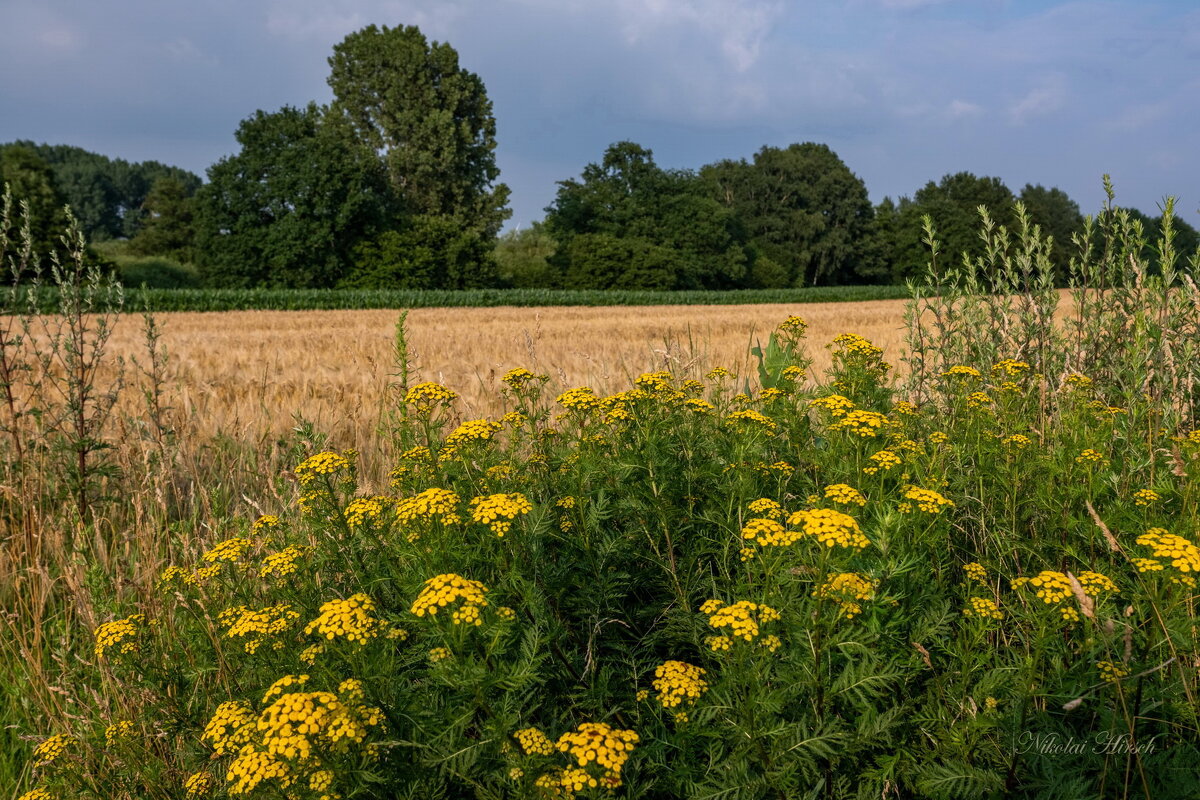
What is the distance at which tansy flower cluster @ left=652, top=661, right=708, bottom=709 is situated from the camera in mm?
1619

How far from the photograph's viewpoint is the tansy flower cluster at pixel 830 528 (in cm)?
156

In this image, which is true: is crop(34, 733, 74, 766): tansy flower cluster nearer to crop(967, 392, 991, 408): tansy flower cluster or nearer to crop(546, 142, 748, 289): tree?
crop(967, 392, 991, 408): tansy flower cluster

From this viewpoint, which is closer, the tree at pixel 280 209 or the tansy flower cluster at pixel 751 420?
the tansy flower cluster at pixel 751 420

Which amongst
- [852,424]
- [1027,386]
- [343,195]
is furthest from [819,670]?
[343,195]

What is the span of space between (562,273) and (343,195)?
21.4m

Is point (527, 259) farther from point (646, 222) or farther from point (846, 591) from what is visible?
point (846, 591)

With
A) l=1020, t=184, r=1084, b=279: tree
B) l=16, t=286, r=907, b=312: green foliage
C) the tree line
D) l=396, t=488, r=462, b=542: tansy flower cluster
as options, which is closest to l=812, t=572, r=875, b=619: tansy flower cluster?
l=396, t=488, r=462, b=542: tansy flower cluster

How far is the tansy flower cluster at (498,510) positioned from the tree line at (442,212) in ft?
150

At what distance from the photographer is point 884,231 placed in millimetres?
92688

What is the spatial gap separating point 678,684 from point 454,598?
564 millimetres

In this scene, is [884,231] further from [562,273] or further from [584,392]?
[584,392]

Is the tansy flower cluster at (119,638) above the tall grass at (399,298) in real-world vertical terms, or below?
below

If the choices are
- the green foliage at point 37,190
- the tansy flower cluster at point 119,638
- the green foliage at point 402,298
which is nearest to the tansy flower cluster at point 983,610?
the tansy flower cluster at point 119,638

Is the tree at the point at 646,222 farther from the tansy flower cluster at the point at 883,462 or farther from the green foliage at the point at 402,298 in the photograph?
the tansy flower cluster at the point at 883,462
